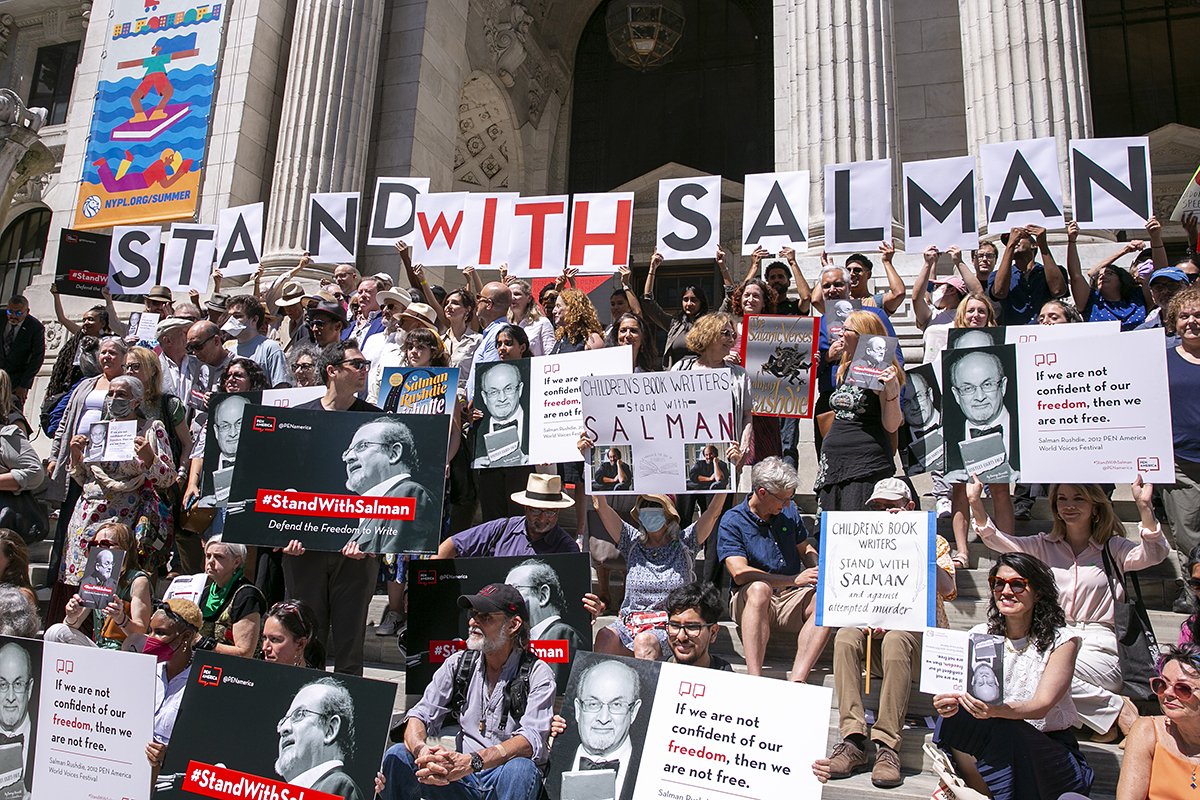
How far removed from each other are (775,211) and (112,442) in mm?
6164

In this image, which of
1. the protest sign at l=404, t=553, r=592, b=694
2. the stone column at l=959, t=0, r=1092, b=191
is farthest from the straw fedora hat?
the stone column at l=959, t=0, r=1092, b=191

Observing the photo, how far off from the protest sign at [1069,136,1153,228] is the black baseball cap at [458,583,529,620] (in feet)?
20.7

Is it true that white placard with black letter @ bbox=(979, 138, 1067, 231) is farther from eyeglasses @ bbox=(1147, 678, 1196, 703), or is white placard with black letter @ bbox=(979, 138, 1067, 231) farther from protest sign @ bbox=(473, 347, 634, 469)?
eyeglasses @ bbox=(1147, 678, 1196, 703)

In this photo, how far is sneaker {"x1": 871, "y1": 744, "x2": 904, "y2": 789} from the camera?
470 cm

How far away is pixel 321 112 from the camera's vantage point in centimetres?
1517

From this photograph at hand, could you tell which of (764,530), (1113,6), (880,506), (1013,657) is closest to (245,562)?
(764,530)

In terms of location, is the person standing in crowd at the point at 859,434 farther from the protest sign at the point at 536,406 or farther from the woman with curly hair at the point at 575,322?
the woman with curly hair at the point at 575,322

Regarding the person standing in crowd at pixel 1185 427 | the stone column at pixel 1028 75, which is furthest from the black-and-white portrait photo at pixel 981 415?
the stone column at pixel 1028 75

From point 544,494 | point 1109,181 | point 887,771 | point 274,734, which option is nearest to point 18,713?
point 274,734

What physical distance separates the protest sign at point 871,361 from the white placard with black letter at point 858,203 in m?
3.22

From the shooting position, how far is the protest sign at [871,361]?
254 inches

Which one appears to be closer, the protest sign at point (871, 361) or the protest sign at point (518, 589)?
the protest sign at point (518, 589)

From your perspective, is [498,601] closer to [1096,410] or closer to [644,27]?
[1096,410]

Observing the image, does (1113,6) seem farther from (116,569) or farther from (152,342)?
(116,569)
